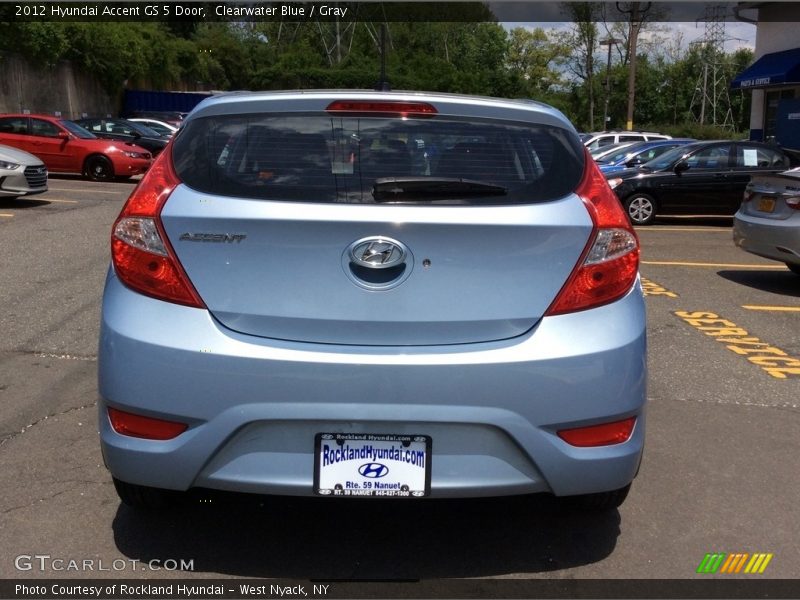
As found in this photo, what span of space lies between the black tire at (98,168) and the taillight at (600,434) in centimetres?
1928

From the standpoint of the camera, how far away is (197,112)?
3229mm

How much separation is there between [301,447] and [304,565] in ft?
2.01

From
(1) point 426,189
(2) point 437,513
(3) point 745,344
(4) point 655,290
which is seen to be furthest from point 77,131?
(1) point 426,189

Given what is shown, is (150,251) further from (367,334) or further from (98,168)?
(98,168)

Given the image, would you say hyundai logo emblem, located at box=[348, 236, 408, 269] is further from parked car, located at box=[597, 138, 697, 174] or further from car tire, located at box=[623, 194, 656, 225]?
parked car, located at box=[597, 138, 697, 174]

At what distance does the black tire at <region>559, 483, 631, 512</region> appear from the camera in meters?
3.41

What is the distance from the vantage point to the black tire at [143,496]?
3303 mm

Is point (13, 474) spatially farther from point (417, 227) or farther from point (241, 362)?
point (417, 227)

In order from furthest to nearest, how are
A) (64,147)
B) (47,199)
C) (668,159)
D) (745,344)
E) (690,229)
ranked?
(64,147)
(47,199)
(668,159)
(690,229)
(745,344)

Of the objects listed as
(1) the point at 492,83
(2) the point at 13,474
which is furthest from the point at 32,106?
(1) the point at 492,83

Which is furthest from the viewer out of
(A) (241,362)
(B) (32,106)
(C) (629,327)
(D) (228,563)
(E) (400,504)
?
(B) (32,106)

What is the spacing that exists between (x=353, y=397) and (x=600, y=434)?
858mm

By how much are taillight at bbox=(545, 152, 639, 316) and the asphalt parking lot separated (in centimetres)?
104

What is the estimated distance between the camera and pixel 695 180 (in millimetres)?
15047
